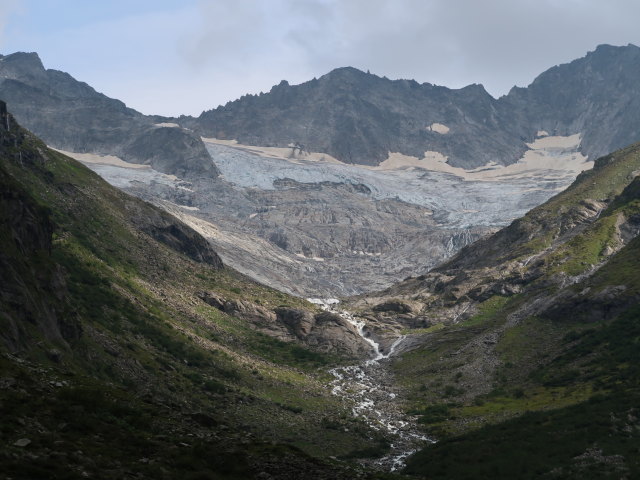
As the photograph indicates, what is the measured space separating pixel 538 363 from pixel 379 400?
29.3 metres

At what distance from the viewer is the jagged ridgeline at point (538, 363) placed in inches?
2640

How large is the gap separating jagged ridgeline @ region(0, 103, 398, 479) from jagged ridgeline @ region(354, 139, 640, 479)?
1702cm

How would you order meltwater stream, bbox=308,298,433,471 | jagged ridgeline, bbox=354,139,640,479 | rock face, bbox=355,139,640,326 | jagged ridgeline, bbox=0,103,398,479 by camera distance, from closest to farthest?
jagged ridgeline, bbox=0,103,398,479 → jagged ridgeline, bbox=354,139,640,479 → meltwater stream, bbox=308,298,433,471 → rock face, bbox=355,139,640,326

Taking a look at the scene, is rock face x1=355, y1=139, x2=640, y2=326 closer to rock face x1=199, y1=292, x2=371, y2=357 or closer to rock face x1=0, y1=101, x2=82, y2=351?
rock face x1=199, y1=292, x2=371, y2=357

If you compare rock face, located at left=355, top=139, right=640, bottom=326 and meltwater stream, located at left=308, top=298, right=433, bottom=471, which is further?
rock face, located at left=355, top=139, right=640, bottom=326

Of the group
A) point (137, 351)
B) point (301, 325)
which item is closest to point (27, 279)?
point (137, 351)

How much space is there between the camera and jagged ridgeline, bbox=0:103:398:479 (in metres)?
38.3

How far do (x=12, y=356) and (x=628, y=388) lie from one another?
7108 centimetres

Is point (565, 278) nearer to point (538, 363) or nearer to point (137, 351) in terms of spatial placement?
point (538, 363)

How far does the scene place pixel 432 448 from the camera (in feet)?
270

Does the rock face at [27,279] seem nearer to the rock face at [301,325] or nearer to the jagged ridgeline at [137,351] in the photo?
the jagged ridgeline at [137,351]

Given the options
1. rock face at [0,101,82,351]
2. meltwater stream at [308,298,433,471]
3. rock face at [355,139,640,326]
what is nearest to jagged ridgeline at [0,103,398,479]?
rock face at [0,101,82,351]

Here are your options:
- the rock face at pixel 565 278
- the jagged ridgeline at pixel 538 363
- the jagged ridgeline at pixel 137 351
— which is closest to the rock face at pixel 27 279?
the jagged ridgeline at pixel 137 351

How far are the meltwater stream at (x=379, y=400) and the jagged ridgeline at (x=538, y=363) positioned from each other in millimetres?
3401
